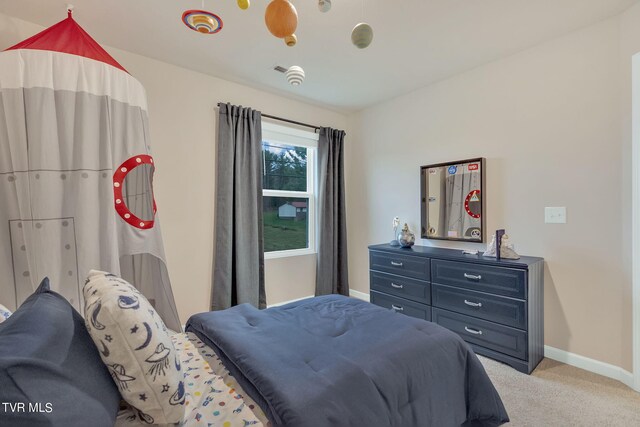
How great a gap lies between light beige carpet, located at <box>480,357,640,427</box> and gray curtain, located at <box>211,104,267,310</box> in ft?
7.29

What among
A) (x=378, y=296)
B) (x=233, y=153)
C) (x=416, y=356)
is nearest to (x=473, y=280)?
(x=378, y=296)

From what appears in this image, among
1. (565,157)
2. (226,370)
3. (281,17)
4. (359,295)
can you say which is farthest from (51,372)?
(359,295)

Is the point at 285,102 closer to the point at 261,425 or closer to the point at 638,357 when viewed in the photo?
the point at 261,425

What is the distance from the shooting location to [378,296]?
10.2 ft

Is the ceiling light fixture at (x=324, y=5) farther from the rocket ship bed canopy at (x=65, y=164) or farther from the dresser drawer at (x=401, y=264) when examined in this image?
the dresser drawer at (x=401, y=264)

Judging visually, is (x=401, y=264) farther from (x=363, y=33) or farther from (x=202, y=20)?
(x=202, y=20)

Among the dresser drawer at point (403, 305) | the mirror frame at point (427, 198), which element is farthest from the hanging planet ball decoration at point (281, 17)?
the dresser drawer at point (403, 305)

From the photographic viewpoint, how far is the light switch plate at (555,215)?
2314 mm

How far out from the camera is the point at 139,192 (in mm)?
2025

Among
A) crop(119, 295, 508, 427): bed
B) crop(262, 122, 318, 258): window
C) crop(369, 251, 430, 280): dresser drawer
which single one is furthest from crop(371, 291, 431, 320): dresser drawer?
crop(119, 295, 508, 427): bed

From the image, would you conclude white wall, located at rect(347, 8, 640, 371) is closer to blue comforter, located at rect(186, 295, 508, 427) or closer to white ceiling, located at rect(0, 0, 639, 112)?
white ceiling, located at rect(0, 0, 639, 112)

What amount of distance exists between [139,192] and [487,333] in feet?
9.04

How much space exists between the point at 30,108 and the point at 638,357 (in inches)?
153

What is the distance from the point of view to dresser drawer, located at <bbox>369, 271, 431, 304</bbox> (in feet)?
8.92
